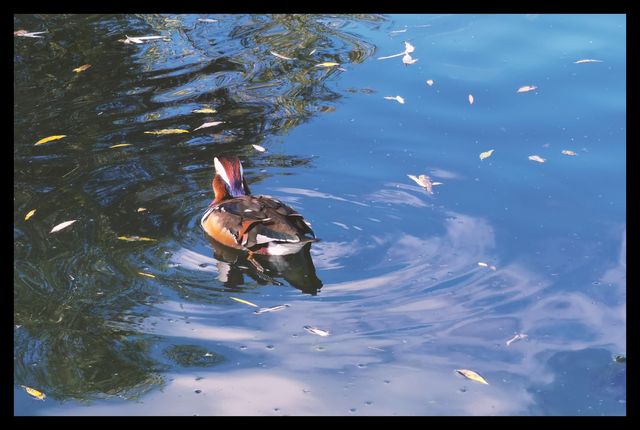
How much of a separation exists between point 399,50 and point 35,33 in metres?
4.88

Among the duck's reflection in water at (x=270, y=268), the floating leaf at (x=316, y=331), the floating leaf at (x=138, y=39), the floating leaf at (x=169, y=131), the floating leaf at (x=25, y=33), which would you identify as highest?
the floating leaf at (x=25, y=33)

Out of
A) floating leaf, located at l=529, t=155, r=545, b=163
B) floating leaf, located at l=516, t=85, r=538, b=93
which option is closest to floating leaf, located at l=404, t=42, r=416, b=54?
floating leaf, located at l=516, t=85, r=538, b=93

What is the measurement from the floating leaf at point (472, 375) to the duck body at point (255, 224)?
1.99 metres

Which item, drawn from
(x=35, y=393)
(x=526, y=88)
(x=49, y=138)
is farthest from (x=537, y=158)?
(x=35, y=393)

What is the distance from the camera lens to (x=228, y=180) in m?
8.71

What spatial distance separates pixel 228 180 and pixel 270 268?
1.08m

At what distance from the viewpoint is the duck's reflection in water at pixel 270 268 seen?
767cm

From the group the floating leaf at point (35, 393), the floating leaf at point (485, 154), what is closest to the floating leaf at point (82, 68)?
the floating leaf at point (485, 154)

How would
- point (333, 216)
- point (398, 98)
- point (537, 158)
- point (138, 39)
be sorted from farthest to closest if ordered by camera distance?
1. point (138, 39)
2. point (398, 98)
3. point (537, 158)
4. point (333, 216)

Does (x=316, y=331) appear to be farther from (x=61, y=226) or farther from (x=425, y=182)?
(x=61, y=226)

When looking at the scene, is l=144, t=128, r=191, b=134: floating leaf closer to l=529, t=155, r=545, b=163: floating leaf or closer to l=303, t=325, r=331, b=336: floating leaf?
l=529, t=155, r=545, b=163: floating leaf

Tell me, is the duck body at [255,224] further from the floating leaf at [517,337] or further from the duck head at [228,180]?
the floating leaf at [517,337]

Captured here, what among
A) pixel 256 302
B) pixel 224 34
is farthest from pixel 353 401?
pixel 224 34

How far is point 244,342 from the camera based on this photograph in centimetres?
678
